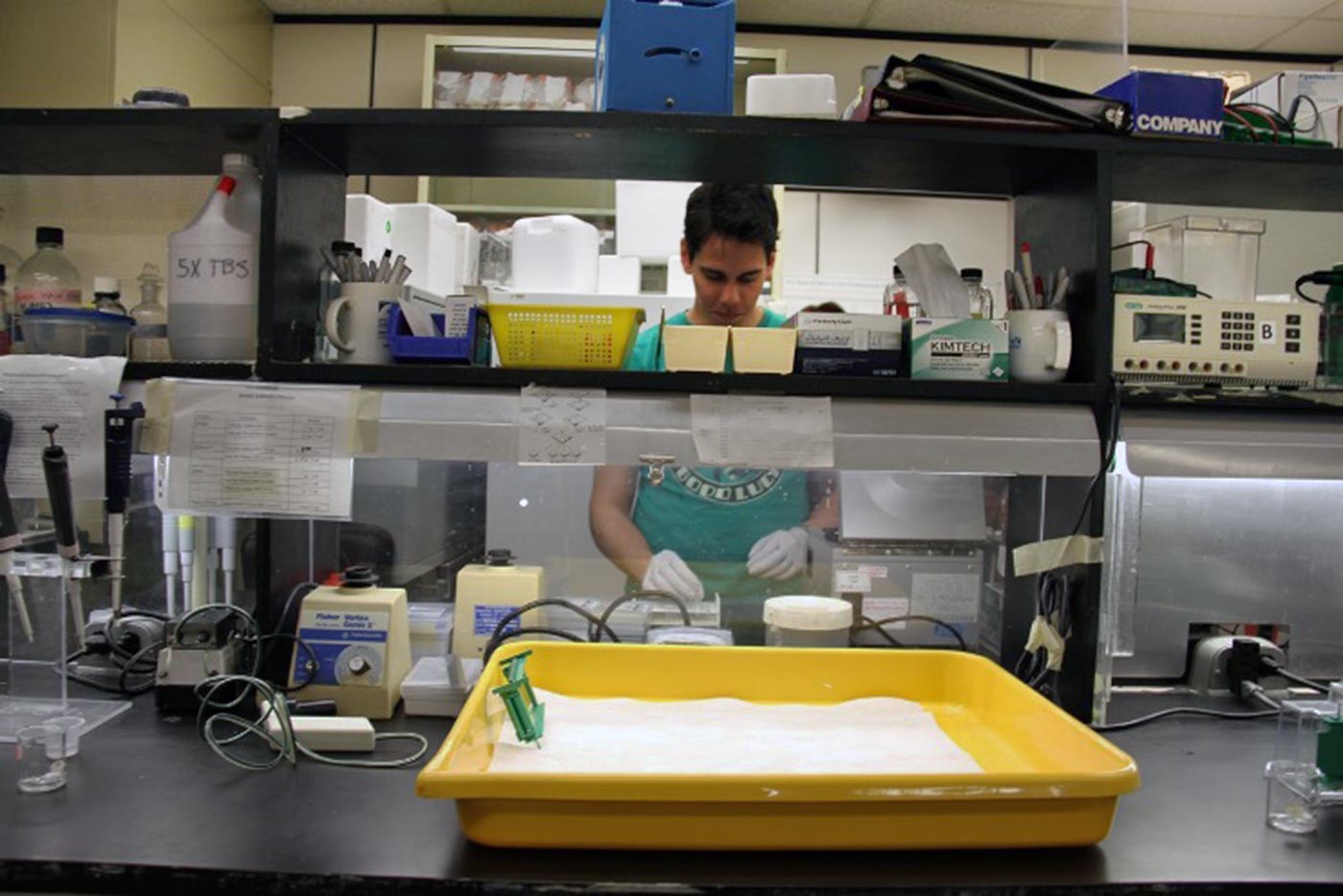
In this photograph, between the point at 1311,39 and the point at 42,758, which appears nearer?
the point at 42,758

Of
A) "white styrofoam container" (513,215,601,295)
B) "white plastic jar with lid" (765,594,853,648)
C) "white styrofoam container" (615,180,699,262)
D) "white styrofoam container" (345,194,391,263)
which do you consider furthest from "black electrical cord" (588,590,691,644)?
"white styrofoam container" (615,180,699,262)

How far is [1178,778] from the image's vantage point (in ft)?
4.04

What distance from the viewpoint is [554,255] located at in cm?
307

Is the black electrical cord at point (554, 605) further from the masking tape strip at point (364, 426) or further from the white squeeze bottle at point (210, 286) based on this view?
the white squeeze bottle at point (210, 286)

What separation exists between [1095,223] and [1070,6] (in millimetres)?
2743

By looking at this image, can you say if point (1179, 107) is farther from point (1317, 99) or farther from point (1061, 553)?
point (1061, 553)

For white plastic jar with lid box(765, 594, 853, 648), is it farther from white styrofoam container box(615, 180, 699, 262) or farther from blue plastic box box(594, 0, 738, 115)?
white styrofoam container box(615, 180, 699, 262)

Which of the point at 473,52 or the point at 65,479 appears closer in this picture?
the point at 65,479

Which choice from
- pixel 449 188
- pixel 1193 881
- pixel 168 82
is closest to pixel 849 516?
pixel 1193 881

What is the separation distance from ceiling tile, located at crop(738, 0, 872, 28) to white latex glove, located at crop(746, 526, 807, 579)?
249cm

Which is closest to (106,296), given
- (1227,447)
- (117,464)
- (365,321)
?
(117,464)

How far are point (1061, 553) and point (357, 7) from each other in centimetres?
345

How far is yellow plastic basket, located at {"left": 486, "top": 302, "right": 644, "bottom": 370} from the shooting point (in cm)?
136

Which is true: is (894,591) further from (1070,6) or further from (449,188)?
(1070,6)
